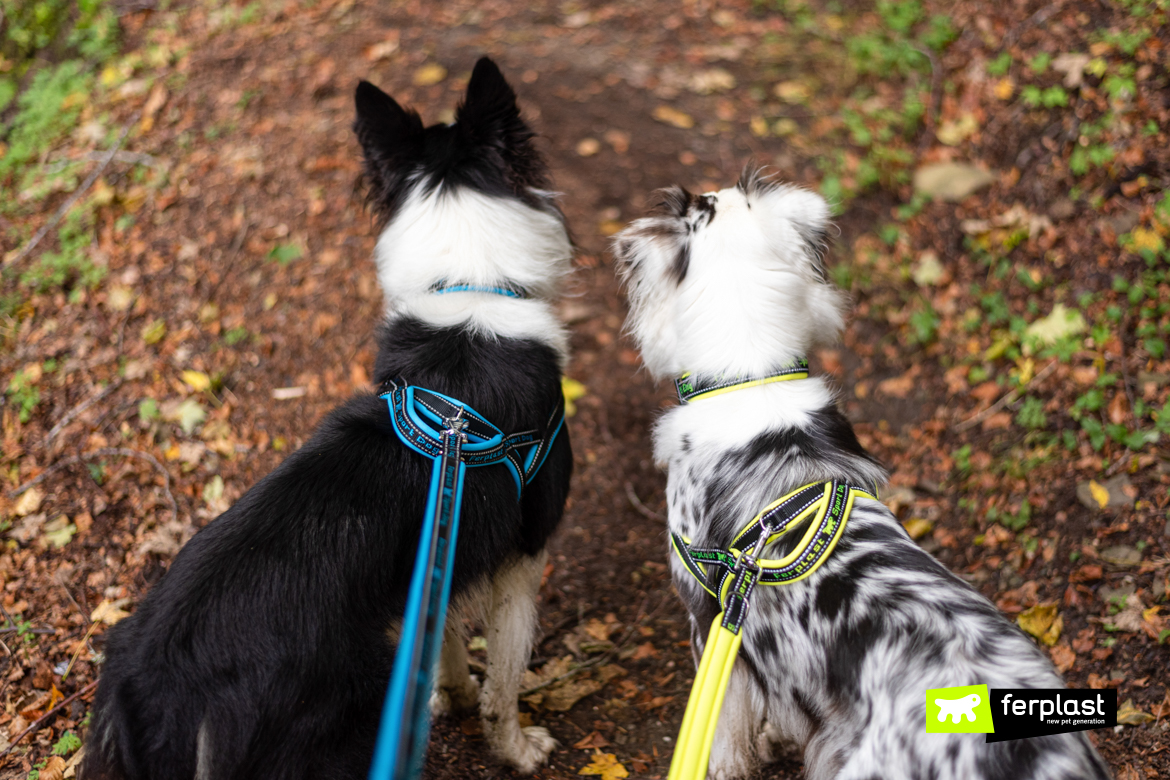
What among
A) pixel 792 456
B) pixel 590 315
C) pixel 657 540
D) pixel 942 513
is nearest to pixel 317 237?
pixel 590 315

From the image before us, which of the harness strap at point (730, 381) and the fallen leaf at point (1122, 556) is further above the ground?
the harness strap at point (730, 381)

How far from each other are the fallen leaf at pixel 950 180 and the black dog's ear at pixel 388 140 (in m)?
4.03

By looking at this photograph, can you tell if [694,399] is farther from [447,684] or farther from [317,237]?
[317,237]

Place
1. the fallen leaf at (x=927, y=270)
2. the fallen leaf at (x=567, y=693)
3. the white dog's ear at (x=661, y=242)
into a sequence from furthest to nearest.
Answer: the fallen leaf at (x=927, y=270)
the fallen leaf at (x=567, y=693)
the white dog's ear at (x=661, y=242)

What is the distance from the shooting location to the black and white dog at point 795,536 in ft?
5.95

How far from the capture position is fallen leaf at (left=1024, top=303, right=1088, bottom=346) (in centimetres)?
414

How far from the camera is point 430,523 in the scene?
2006 millimetres

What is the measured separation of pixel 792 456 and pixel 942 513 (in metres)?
2.07

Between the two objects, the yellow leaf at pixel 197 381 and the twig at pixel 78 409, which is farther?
the yellow leaf at pixel 197 381

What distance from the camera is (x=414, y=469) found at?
2469 mm

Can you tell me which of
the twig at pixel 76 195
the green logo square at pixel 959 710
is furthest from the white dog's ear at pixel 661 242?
the twig at pixel 76 195

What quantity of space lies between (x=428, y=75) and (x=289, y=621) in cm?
544

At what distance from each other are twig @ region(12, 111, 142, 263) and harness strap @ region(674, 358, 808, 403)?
222 inches

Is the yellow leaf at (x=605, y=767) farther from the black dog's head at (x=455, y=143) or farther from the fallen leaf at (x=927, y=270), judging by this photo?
the fallen leaf at (x=927, y=270)
